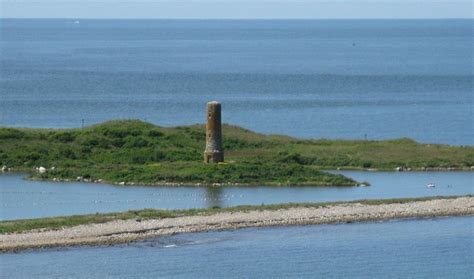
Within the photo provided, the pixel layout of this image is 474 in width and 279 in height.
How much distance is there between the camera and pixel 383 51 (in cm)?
18312

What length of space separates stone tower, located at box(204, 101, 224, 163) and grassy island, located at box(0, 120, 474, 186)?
55cm

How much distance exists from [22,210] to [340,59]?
118m

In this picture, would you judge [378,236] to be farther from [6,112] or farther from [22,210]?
[6,112]

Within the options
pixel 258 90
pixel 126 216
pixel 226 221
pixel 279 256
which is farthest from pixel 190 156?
pixel 258 90

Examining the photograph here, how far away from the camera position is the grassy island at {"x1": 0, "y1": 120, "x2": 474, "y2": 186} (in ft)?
162

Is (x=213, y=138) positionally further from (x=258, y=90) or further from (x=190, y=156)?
(x=258, y=90)

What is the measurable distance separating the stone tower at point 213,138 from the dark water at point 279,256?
11.0 metres

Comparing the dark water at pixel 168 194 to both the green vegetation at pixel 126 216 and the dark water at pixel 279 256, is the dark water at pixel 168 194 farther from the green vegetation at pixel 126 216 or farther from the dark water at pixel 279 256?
the dark water at pixel 279 256

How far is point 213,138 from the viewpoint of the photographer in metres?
51.0

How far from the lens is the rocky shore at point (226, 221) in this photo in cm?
3712

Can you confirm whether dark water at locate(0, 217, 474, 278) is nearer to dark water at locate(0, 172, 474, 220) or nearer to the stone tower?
dark water at locate(0, 172, 474, 220)

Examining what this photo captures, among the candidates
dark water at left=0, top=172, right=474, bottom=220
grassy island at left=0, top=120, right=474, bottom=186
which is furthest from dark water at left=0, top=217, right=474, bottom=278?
grassy island at left=0, top=120, right=474, bottom=186

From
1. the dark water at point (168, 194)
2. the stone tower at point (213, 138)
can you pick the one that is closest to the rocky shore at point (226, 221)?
the dark water at point (168, 194)

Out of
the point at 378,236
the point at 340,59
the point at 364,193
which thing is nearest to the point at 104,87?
the point at 340,59
